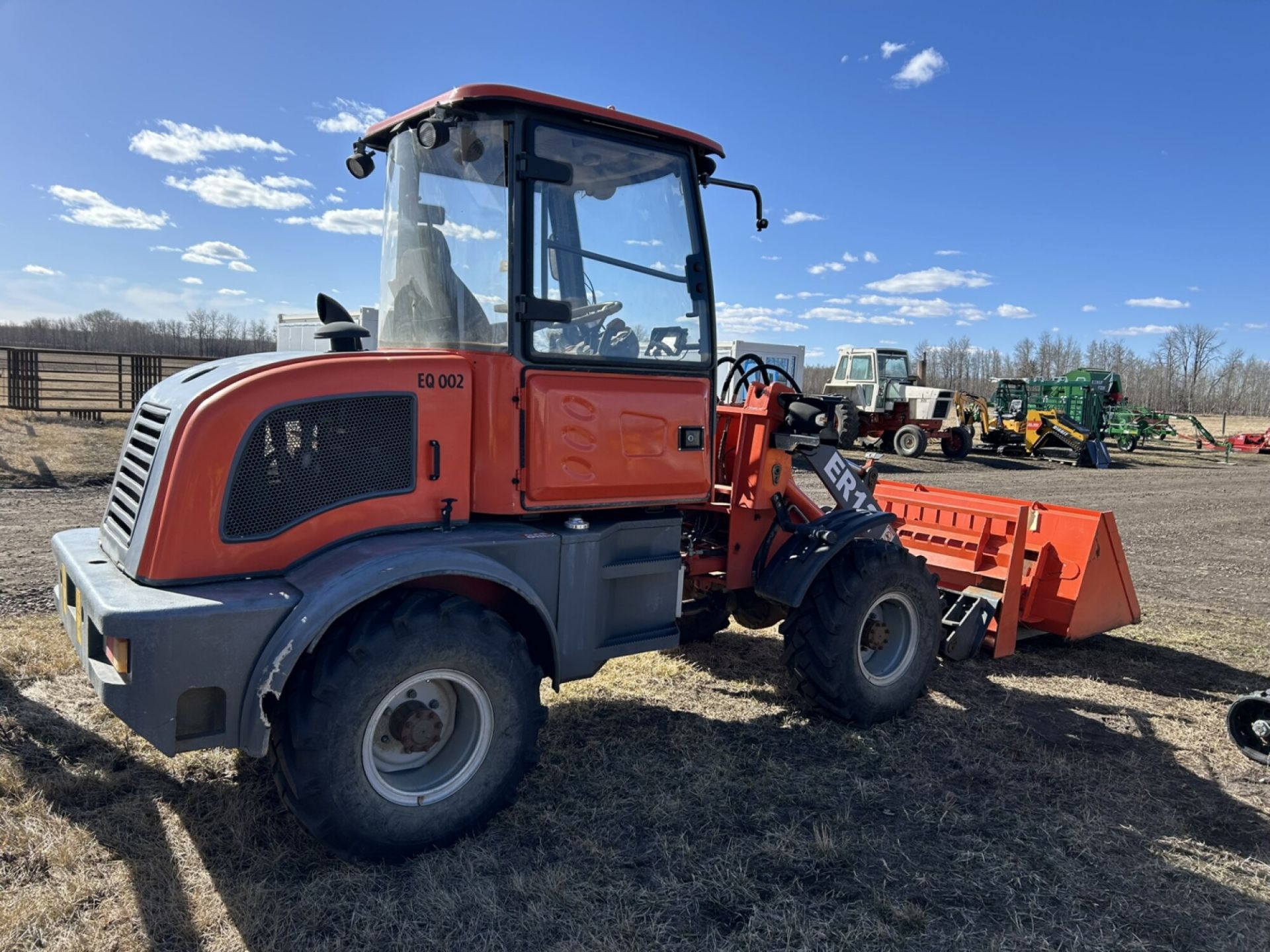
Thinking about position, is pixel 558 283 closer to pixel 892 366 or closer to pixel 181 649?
pixel 181 649

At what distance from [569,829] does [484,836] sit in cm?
34

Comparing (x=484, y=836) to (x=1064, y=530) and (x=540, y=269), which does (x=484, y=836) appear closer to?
(x=540, y=269)

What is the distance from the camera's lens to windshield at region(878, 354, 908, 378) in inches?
938

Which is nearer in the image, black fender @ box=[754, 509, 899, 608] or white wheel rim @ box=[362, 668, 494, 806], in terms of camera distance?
white wheel rim @ box=[362, 668, 494, 806]

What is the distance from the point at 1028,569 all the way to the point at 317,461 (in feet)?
15.8

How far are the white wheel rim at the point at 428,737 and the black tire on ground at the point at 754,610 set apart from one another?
197 centimetres

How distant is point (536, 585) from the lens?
3.53 metres

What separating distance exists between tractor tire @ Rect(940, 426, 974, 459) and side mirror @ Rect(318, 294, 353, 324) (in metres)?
22.1

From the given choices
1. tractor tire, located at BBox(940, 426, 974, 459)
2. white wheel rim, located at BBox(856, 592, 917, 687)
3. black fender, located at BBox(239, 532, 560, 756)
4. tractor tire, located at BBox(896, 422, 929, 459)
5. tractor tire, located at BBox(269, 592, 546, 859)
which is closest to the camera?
black fender, located at BBox(239, 532, 560, 756)

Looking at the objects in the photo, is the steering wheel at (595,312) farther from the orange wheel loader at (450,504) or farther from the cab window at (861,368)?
the cab window at (861,368)

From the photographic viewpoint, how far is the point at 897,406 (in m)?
23.7

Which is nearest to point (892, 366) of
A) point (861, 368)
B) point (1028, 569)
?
point (861, 368)

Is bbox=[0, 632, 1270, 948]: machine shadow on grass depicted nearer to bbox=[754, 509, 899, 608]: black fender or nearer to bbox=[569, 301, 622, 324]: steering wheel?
bbox=[754, 509, 899, 608]: black fender

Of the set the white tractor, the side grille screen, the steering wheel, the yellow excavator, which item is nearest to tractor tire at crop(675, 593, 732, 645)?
the steering wheel
